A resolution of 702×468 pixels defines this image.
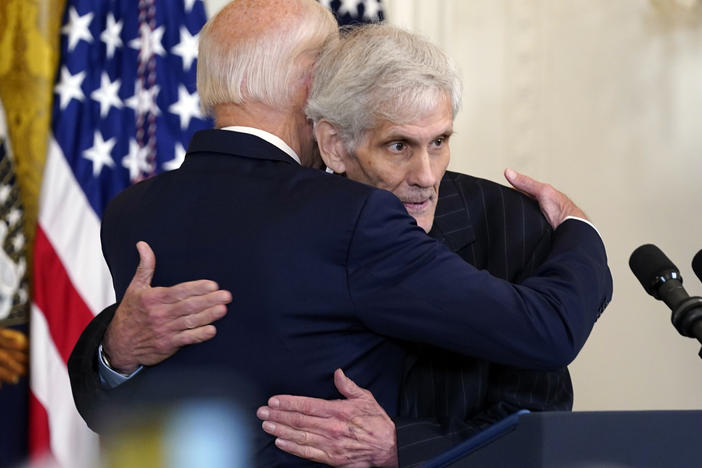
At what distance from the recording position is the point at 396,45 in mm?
1756

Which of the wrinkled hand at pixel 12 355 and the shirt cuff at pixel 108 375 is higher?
the shirt cuff at pixel 108 375

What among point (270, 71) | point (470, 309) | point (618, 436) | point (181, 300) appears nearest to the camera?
point (618, 436)

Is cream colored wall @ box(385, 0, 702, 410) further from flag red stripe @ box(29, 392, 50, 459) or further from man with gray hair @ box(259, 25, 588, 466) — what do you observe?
man with gray hair @ box(259, 25, 588, 466)

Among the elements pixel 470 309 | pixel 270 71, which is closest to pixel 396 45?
pixel 270 71

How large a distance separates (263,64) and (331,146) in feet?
0.68

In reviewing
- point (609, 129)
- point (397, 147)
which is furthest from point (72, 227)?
point (609, 129)

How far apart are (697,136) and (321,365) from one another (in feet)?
11.3

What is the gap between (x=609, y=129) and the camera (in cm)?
466

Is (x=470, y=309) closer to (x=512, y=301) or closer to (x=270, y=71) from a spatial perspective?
(x=512, y=301)

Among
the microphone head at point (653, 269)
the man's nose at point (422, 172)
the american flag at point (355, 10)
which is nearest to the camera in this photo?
the microphone head at point (653, 269)

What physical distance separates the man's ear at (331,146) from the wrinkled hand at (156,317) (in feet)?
Result: 1.29

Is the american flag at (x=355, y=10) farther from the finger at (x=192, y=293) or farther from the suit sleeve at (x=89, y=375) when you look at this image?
the finger at (x=192, y=293)

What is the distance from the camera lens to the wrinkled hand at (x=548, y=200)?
195cm

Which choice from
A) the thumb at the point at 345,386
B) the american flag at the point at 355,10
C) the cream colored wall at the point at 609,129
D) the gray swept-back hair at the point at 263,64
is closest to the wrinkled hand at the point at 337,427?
the thumb at the point at 345,386
